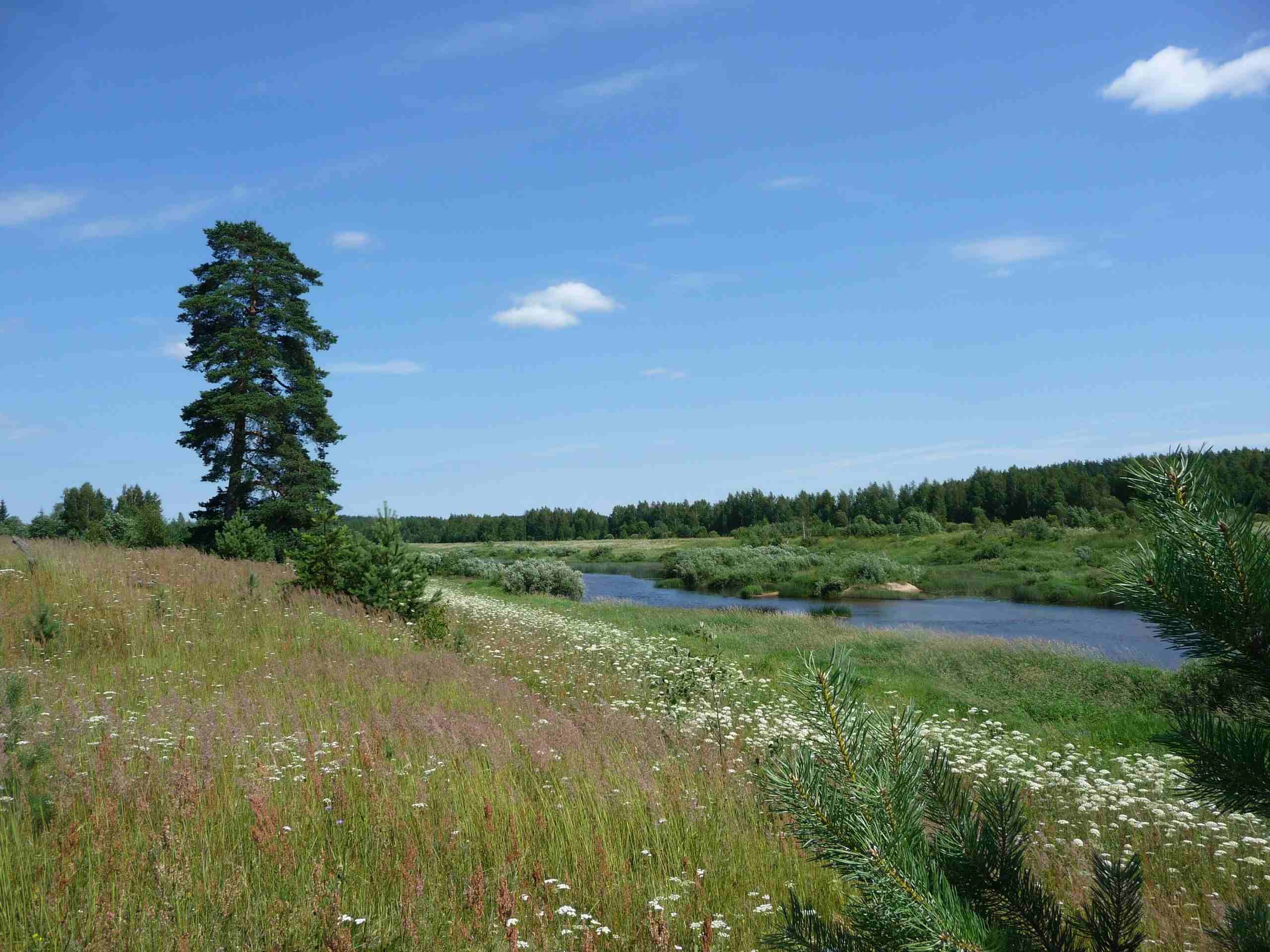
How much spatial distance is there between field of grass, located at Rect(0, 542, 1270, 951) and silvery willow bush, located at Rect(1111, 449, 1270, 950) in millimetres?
1013

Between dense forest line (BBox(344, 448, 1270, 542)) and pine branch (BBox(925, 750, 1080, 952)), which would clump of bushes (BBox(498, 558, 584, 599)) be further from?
pine branch (BBox(925, 750, 1080, 952))

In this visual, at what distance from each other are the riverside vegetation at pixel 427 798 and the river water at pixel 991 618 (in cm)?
1191

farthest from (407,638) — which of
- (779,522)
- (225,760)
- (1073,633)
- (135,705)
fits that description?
(779,522)

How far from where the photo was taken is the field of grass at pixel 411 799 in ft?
10.2

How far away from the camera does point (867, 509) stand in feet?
340

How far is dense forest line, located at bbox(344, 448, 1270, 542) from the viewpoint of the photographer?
44106 mm

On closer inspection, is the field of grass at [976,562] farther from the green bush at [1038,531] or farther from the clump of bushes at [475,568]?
the clump of bushes at [475,568]

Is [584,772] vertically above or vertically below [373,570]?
below

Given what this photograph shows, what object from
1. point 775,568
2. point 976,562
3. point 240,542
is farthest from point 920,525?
point 240,542

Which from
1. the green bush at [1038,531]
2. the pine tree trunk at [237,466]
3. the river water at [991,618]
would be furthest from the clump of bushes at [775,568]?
the pine tree trunk at [237,466]

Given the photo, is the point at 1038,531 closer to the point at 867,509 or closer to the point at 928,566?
the point at 928,566

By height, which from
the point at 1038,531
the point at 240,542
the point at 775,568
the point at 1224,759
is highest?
the point at 1224,759

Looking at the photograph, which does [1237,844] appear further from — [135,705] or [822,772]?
[135,705]

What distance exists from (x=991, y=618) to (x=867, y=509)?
75.4m
